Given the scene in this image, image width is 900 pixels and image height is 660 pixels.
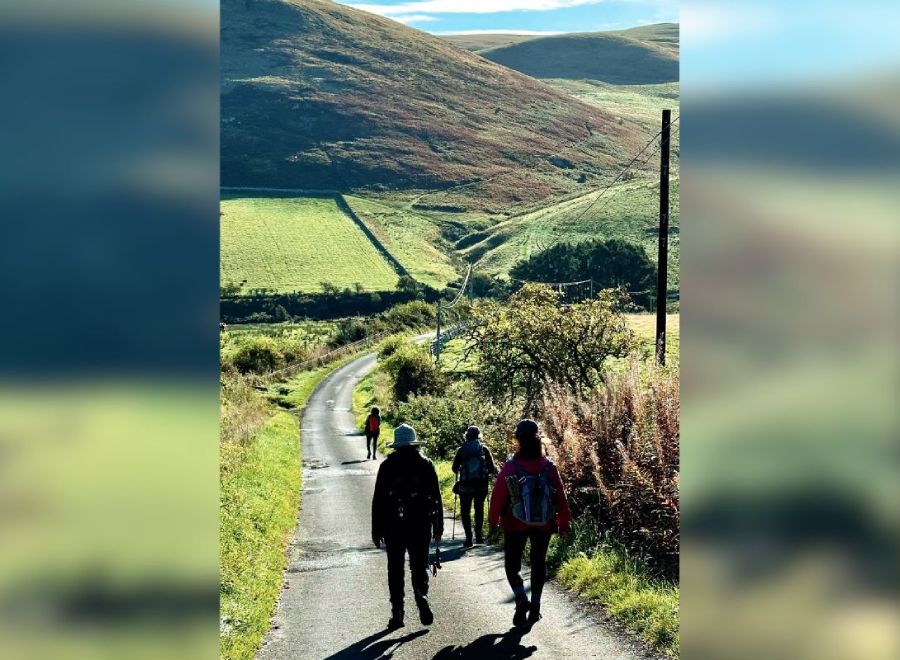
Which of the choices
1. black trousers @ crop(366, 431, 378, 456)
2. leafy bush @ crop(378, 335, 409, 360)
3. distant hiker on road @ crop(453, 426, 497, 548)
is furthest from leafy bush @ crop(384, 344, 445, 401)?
distant hiker on road @ crop(453, 426, 497, 548)

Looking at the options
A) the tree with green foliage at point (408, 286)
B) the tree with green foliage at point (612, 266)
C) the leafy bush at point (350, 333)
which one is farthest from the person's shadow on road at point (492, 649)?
the tree with green foliage at point (408, 286)

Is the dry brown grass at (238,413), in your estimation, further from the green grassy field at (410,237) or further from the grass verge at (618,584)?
the green grassy field at (410,237)

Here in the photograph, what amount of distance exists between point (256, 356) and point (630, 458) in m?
58.2

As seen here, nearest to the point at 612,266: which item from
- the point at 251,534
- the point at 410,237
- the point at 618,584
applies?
the point at 410,237

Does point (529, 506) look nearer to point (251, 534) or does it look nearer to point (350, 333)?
point (251, 534)

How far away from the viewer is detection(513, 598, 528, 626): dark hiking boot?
891 centimetres

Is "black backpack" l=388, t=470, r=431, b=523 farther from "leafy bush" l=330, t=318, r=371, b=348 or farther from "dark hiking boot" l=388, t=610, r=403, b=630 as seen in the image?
"leafy bush" l=330, t=318, r=371, b=348
